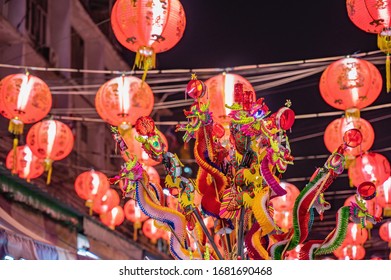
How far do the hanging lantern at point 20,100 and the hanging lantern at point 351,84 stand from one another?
355 centimetres

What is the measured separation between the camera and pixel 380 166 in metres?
10.5

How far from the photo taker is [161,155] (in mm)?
4633

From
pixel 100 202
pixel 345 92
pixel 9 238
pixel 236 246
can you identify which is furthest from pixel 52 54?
pixel 236 246

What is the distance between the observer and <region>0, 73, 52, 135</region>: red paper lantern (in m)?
9.34

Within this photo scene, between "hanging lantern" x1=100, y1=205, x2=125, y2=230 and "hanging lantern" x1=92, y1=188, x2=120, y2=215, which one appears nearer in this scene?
"hanging lantern" x1=92, y1=188, x2=120, y2=215

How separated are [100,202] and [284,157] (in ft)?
31.2

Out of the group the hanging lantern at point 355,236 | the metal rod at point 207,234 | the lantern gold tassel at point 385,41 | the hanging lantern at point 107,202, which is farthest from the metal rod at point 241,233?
the hanging lantern at point 355,236

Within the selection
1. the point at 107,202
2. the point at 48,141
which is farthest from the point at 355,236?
the point at 48,141

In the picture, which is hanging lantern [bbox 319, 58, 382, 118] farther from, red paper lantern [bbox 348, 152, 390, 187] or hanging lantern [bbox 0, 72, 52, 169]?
hanging lantern [bbox 0, 72, 52, 169]

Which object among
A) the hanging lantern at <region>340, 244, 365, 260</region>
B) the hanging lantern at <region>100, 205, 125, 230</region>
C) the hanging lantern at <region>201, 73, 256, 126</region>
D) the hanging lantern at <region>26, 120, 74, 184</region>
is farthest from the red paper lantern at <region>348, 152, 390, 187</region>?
the hanging lantern at <region>100, 205, 125, 230</region>

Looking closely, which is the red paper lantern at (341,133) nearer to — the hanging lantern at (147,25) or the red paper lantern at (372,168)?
the red paper lantern at (372,168)

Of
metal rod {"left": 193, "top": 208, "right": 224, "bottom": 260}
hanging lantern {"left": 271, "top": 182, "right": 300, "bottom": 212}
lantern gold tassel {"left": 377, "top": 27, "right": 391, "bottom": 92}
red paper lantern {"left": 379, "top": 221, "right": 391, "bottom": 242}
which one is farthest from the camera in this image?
red paper lantern {"left": 379, "top": 221, "right": 391, "bottom": 242}

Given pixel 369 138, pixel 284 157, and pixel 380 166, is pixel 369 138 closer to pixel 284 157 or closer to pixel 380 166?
pixel 380 166

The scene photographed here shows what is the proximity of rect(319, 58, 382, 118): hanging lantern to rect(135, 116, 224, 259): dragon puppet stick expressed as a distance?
3.99 metres
